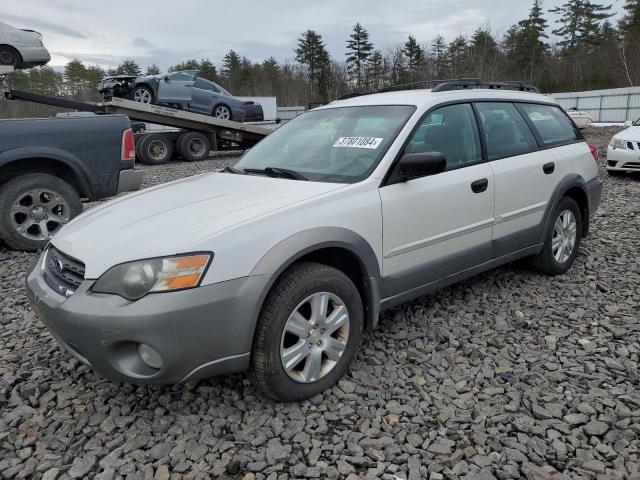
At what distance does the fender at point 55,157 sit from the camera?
508 centimetres

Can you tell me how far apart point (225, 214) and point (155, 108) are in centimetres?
1155

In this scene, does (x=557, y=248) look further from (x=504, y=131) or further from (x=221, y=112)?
(x=221, y=112)

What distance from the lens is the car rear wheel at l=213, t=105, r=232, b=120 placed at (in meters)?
16.5

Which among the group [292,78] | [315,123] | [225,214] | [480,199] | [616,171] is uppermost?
[292,78]

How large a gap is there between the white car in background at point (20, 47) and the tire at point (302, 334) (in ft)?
38.0

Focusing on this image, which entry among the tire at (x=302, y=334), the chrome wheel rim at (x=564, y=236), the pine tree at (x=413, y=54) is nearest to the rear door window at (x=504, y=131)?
the chrome wheel rim at (x=564, y=236)

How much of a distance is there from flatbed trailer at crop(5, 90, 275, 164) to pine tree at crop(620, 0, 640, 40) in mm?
43492

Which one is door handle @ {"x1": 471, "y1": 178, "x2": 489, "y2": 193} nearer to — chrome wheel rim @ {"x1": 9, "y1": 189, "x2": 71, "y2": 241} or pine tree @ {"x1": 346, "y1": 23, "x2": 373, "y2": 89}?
chrome wheel rim @ {"x1": 9, "y1": 189, "x2": 71, "y2": 241}

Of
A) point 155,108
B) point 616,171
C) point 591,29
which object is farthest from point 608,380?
point 591,29

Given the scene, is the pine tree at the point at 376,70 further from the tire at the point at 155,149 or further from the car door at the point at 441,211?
the car door at the point at 441,211

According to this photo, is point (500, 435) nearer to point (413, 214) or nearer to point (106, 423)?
point (413, 214)

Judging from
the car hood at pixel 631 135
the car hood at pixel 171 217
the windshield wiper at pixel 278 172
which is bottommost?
the car hood at pixel 631 135

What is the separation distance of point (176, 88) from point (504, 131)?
42.6 ft

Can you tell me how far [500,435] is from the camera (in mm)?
2404
